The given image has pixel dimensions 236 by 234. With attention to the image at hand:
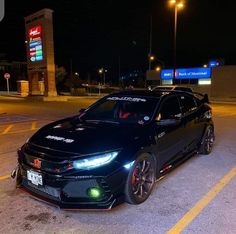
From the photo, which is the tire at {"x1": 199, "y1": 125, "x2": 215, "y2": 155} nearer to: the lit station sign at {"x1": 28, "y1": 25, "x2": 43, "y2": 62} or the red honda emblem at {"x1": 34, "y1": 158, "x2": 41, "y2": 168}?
the red honda emblem at {"x1": 34, "y1": 158, "x2": 41, "y2": 168}

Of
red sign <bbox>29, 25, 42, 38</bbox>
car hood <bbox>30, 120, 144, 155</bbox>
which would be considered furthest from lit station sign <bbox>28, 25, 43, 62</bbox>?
car hood <bbox>30, 120, 144, 155</bbox>

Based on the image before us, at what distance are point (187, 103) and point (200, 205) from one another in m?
2.27

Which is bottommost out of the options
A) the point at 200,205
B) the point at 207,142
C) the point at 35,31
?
the point at 200,205

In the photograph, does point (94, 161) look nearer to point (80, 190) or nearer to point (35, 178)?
point (80, 190)

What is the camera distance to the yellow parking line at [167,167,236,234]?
348 cm

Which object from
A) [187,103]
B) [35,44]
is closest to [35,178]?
[187,103]

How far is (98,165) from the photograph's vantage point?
355cm

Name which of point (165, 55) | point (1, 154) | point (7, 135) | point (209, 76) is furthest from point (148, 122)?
point (165, 55)

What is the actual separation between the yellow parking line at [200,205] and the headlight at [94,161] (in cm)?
108

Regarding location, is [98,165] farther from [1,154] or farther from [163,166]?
[1,154]

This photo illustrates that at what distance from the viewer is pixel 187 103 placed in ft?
19.0

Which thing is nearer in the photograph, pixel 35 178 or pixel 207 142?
pixel 35 178

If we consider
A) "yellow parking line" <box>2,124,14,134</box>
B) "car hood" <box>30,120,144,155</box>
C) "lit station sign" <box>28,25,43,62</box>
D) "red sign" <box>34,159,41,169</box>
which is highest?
"lit station sign" <box>28,25,43,62</box>

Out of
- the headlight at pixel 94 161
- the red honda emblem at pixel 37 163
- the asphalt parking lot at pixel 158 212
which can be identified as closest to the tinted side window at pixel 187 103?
the asphalt parking lot at pixel 158 212
